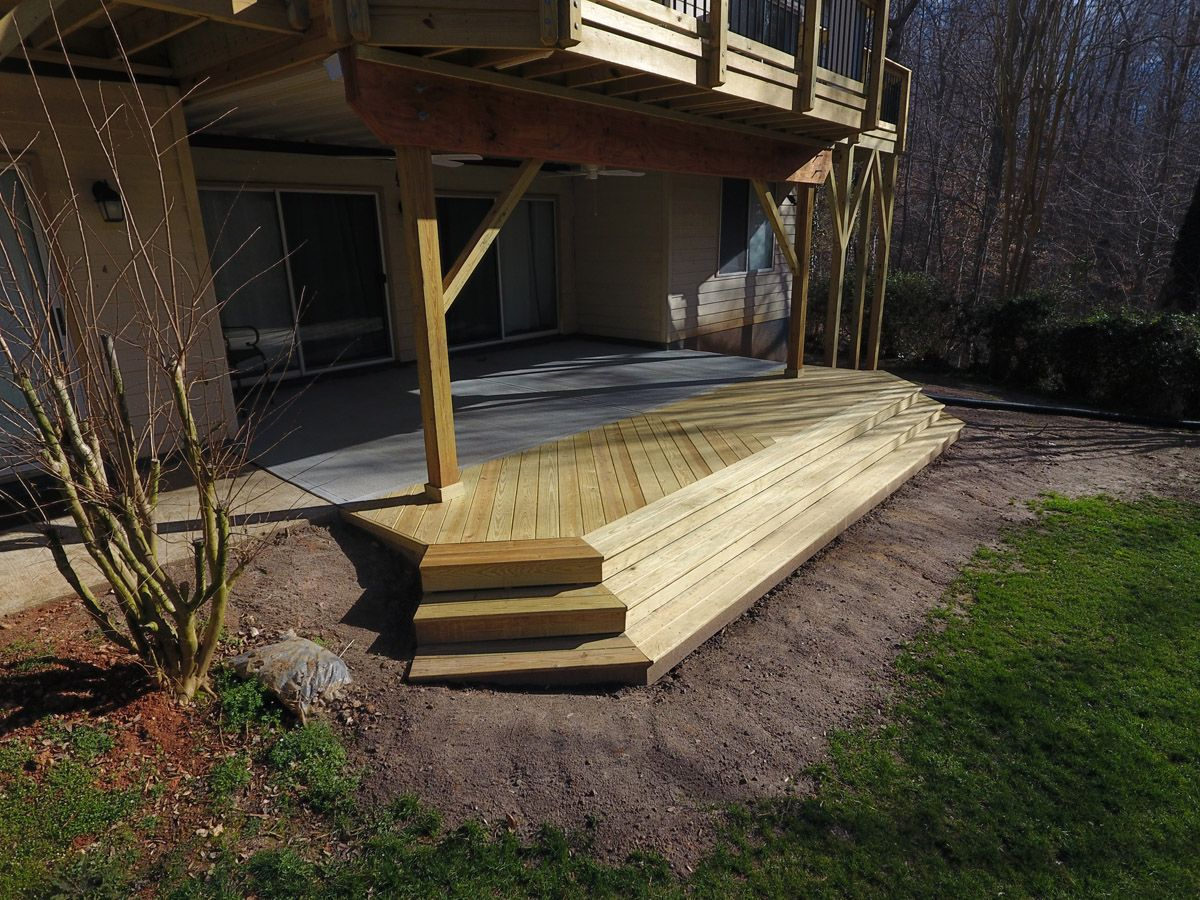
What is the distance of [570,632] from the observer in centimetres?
363

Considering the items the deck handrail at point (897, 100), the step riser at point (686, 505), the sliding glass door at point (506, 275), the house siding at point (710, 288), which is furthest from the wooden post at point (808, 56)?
the sliding glass door at point (506, 275)

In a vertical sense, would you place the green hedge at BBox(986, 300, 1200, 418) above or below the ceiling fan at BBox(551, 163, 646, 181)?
below

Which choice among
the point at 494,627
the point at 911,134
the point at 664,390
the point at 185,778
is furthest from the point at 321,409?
the point at 911,134

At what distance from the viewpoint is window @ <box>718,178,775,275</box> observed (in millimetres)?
10172

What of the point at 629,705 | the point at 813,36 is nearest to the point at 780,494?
the point at 629,705

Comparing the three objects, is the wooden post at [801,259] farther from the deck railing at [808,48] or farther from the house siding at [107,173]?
the house siding at [107,173]

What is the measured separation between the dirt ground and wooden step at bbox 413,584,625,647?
Answer: 242mm

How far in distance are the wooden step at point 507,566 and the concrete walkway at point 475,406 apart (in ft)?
3.50

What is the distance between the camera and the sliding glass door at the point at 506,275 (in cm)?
866

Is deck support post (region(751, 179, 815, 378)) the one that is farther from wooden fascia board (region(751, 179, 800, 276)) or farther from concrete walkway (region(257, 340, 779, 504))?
concrete walkway (region(257, 340, 779, 504))

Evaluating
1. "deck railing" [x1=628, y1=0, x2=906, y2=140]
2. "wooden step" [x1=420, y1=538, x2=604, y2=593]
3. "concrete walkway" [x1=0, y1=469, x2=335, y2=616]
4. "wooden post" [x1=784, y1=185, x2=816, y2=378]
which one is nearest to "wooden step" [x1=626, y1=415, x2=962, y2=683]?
"wooden step" [x1=420, y1=538, x2=604, y2=593]

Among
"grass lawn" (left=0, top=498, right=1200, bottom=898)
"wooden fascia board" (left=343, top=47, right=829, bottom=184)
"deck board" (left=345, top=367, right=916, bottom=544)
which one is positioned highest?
"wooden fascia board" (left=343, top=47, right=829, bottom=184)

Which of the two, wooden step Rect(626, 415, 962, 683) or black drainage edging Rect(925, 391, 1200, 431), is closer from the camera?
wooden step Rect(626, 415, 962, 683)

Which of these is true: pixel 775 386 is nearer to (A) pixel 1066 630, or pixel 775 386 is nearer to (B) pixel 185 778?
(A) pixel 1066 630
